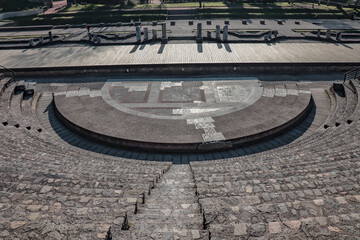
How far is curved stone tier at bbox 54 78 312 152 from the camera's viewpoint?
1338 cm

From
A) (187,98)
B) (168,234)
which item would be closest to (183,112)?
(187,98)

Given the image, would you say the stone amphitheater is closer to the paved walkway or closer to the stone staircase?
the stone staircase

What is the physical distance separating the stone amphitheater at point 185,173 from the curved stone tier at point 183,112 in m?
0.14

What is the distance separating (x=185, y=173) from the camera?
1095 centimetres

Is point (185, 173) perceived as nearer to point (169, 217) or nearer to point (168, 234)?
point (169, 217)

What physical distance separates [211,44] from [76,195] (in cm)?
2414

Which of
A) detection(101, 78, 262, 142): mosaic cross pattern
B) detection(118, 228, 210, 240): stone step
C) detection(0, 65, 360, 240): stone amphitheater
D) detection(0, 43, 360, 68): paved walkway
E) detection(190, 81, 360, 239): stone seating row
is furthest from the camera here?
detection(0, 43, 360, 68): paved walkway

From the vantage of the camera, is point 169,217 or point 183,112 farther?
point 183,112

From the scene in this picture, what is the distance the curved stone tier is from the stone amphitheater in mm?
137

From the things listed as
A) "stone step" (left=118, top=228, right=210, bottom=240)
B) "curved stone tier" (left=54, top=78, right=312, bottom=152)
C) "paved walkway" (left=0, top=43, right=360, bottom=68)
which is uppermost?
"paved walkway" (left=0, top=43, right=360, bottom=68)

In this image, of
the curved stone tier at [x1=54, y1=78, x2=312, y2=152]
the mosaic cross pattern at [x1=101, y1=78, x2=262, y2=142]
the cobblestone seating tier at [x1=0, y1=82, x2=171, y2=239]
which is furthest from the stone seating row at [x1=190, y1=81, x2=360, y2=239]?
the mosaic cross pattern at [x1=101, y1=78, x2=262, y2=142]

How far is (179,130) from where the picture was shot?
552 inches

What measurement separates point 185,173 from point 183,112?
222 inches

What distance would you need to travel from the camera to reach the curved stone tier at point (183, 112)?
43.9 feet
